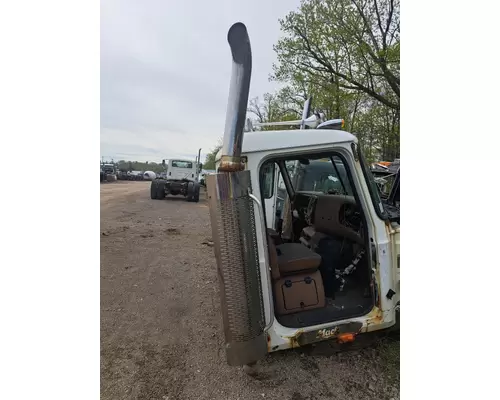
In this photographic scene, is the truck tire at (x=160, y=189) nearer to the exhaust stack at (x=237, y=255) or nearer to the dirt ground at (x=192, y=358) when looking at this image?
the dirt ground at (x=192, y=358)

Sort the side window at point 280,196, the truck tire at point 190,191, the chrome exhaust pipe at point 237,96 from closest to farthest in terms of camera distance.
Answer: the chrome exhaust pipe at point 237,96 < the side window at point 280,196 < the truck tire at point 190,191

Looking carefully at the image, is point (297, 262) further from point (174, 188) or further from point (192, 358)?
point (174, 188)

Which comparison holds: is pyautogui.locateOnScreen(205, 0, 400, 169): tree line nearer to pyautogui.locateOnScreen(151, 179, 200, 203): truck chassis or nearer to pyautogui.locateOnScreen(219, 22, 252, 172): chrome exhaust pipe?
pyautogui.locateOnScreen(151, 179, 200, 203): truck chassis

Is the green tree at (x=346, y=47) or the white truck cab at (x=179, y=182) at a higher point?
the green tree at (x=346, y=47)

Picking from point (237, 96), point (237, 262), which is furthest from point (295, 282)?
point (237, 96)

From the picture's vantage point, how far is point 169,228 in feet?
27.2

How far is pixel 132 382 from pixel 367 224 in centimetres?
221

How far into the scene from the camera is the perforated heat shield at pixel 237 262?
188 cm

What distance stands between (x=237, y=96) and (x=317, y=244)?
1.88 metres

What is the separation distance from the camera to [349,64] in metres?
13.5

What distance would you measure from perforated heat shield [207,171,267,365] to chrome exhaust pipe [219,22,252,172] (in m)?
0.11

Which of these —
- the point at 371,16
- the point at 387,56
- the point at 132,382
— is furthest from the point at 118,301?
the point at 371,16

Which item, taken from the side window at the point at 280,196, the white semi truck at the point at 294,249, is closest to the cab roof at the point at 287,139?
the white semi truck at the point at 294,249

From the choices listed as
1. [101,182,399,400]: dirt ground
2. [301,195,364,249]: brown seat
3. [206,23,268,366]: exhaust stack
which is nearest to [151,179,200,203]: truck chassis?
[101,182,399,400]: dirt ground
